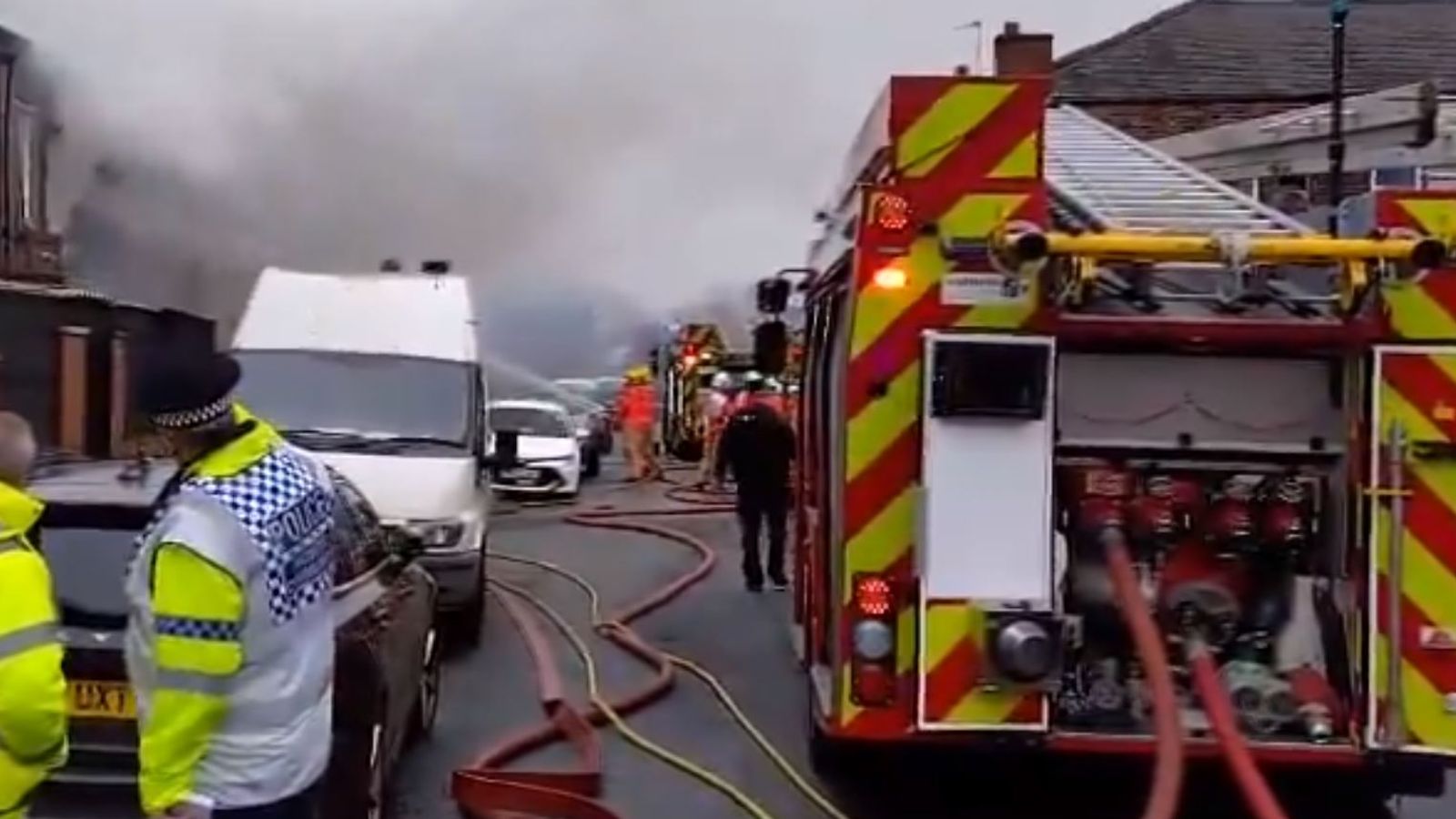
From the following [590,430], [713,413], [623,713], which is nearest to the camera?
[623,713]

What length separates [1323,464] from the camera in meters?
7.20

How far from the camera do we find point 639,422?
97.6ft

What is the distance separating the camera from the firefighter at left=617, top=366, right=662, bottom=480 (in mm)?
29156

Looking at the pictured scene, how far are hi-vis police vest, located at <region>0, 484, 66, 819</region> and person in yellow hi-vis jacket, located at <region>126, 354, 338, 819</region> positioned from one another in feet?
0.61

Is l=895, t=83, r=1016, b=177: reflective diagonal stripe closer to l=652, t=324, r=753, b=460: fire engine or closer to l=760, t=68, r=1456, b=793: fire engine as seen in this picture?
l=760, t=68, r=1456, b=793: fire engine

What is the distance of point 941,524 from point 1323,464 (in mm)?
1360

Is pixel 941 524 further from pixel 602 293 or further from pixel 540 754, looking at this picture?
pixel 602 293

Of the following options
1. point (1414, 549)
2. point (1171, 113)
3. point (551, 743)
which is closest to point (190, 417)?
point (1414, 549)

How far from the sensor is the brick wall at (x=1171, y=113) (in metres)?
29.8

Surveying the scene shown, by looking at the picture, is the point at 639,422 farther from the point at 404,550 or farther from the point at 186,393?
the point at 186,393

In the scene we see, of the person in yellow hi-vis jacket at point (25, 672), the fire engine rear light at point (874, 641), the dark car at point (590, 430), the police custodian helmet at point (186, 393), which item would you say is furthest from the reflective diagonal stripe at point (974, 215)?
the dark car at point (590, 430)

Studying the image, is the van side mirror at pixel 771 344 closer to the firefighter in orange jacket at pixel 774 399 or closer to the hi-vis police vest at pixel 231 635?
the firefighter in orange jacket at pixel 774 399

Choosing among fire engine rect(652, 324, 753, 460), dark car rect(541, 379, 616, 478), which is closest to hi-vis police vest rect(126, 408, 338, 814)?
dark car rect(541, 379, 616, 478)

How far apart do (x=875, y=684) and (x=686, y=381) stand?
27013 mm
